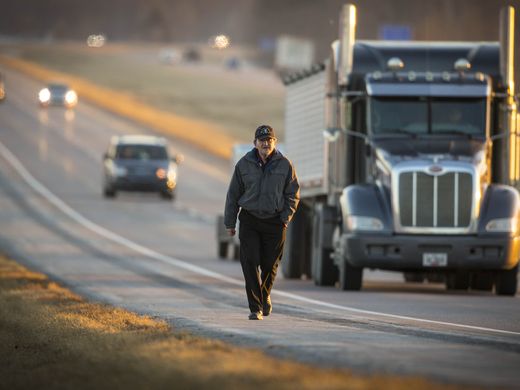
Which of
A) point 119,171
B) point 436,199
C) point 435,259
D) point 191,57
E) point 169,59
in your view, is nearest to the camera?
point 436,199

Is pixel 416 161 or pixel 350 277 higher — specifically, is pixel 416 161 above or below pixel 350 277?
above

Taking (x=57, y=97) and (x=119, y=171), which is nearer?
(x=119, y=171)

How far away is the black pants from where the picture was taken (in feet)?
48.4

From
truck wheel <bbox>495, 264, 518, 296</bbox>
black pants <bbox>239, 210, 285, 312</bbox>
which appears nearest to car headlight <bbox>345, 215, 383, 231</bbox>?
truck wheel <bbox>495, 264, 518, 296</bbox>

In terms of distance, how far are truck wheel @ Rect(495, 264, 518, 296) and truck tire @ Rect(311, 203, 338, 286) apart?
253 centimetres

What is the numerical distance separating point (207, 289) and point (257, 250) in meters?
6.93

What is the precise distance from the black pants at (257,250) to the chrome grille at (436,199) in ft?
18.5

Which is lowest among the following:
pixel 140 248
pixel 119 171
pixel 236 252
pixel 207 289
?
pixel 207 289

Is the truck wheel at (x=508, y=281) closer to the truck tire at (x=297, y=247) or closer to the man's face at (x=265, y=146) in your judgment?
the truck tire at (x=297, y=247)

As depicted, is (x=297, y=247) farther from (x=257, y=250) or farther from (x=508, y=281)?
(x=257, y=250)

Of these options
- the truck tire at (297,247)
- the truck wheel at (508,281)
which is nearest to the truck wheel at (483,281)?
the truck wheel at (508,281)

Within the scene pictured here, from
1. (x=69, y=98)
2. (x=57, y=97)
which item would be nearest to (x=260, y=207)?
(x=57, y=97)

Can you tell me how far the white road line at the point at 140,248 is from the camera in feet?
51.5

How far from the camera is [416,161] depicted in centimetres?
2039
